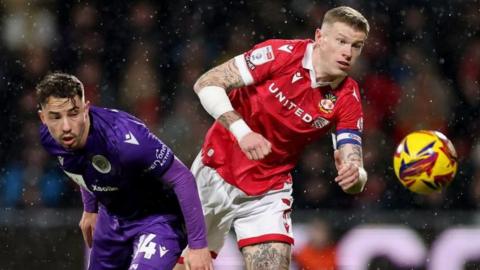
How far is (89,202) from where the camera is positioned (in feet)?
16.0

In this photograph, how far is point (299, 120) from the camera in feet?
16.8

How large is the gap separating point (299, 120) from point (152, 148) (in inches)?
41.5

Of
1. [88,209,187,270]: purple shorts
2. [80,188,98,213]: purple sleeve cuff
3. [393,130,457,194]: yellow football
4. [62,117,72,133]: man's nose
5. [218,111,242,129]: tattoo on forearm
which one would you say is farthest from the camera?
[393,130,457,194]: yellow football

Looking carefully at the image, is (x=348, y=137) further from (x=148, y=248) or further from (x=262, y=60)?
(x=148, y=248)

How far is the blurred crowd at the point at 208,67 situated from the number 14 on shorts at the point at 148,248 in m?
3.42

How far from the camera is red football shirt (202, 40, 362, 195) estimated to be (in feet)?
16.6

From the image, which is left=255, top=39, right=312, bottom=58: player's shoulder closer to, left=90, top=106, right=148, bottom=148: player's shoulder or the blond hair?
the blond hair

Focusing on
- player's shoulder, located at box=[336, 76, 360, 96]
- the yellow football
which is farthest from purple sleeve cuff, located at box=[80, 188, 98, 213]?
the yellow football

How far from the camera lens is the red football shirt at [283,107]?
16.6 ft

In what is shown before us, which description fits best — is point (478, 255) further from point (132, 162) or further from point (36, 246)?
point (132, 162)

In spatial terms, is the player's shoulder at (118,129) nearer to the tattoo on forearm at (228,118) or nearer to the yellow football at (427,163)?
the tattoo on forearm at (228,118)

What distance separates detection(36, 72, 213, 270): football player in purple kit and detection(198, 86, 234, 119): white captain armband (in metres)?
0.45

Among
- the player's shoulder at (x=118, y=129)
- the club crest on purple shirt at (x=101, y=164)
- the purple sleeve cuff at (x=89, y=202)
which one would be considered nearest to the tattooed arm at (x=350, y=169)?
the player's shoulder at (x=118, y=129)

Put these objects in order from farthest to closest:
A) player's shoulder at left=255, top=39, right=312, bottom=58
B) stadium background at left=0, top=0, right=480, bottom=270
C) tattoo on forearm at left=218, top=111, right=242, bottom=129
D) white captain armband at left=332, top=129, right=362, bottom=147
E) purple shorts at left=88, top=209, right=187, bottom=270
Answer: stadium background at left=0, top=0, right=480, bottom=270
player's shoulder at left=255, top=39, right=312, bottom=58
white captain armband at left=332, top=129, right=362, bottom=147
tattoo on forearm at left=218, top=111, right=242, bottom=129
purple shorts at left=88, top=209, right=187, bottom=270
